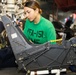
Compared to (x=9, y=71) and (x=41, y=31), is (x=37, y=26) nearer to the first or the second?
(x=41, y=31)

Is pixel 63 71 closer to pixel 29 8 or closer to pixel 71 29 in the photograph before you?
pixel 29 8

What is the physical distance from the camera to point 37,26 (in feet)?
5.70

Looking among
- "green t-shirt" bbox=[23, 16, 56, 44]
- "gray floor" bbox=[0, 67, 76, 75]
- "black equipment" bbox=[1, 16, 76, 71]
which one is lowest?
"gray floor" bbox=[0, 67, 76, 75]

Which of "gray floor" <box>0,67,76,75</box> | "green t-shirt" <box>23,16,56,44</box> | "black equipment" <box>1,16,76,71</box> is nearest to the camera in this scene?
"black equipment" <box>1,16,76,71</box>

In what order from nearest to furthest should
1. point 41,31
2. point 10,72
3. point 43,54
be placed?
point 43,54, point 41,31, point 10,72

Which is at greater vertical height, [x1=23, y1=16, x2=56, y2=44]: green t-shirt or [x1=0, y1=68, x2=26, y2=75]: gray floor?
[x1=23, y1=16, x2=56, y2=44]: green t-shirt

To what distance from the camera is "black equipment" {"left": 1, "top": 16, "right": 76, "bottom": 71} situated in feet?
5.16

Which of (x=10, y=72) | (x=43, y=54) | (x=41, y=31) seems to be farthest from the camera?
(x=10, y=72)

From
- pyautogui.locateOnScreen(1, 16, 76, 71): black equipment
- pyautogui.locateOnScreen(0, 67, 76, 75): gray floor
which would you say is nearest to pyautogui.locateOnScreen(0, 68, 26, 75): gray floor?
pyautogui.locateOnScreen(0, 67, 76, 75): gray floor

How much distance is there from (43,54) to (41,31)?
0.21 m

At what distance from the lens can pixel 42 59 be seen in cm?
158

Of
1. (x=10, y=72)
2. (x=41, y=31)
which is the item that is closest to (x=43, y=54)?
(x=41, y=31)

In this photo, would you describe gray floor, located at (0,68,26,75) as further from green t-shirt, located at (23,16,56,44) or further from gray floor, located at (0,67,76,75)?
green t-shirt, located at (23,16,56,44)

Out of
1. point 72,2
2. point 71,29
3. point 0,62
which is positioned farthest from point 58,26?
point 0,62
